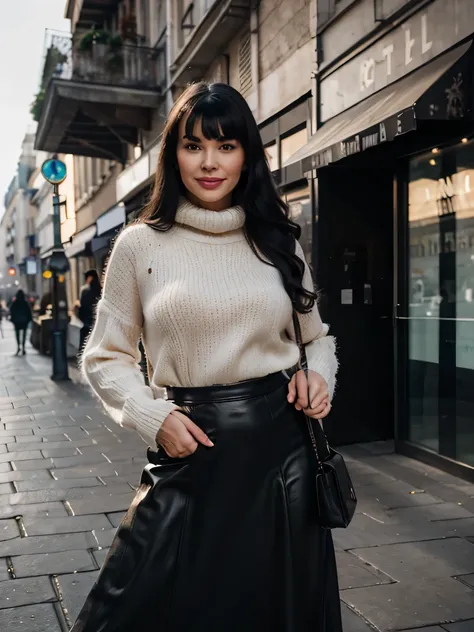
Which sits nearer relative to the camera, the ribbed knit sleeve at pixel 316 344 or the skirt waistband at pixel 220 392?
the skirt waistband at pixel 220 392

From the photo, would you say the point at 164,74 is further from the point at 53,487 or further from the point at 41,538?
the point at 41,538

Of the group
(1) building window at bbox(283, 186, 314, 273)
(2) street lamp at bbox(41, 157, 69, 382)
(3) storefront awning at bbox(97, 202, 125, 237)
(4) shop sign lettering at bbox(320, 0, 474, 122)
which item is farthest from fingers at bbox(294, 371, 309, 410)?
(3) storefront awning at bbox(97, 202, 125, 237)

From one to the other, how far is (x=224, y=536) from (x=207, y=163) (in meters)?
0.96

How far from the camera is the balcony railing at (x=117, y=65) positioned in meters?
16.5

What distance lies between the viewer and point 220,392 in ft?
6.14

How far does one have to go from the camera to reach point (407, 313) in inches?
256

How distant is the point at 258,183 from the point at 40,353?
18.2 meters

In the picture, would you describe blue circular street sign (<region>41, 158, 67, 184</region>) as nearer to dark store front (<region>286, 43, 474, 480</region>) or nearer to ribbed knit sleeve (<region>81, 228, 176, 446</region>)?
dark store front (<region>286, 43, 474, 480</region>)

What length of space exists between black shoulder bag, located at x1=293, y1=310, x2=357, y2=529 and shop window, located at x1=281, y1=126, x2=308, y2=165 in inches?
257

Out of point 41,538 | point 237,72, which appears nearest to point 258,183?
point 41,538

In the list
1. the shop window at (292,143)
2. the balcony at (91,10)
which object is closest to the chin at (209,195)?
the shop window at (292,143)

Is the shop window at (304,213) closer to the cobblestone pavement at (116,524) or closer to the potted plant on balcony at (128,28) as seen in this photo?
the cobblestone pavement at (116,524)

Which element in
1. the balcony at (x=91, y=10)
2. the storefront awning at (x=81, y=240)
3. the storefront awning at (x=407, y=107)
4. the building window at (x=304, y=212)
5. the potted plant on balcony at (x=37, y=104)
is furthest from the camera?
the potted plant on balcony at (x=37, y=104)

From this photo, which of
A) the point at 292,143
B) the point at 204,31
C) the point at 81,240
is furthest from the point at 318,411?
the point at 81,240
